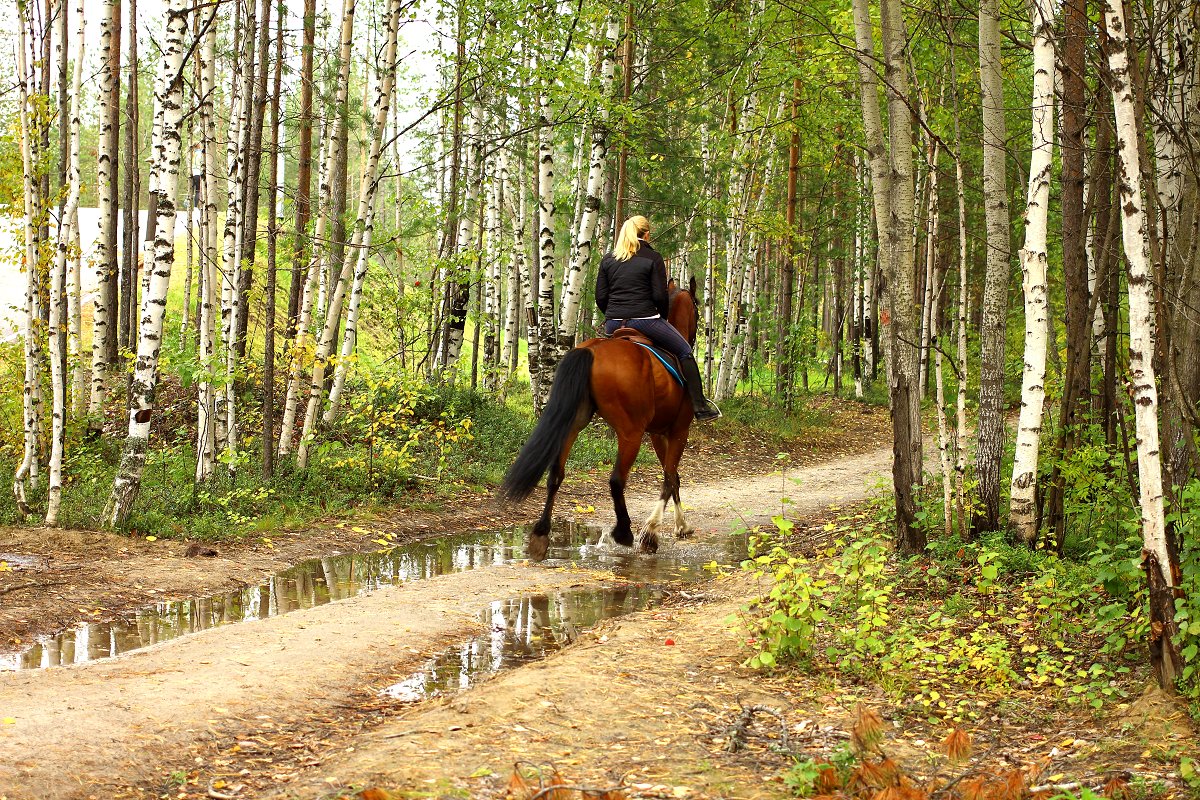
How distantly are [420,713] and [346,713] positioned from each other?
48cm

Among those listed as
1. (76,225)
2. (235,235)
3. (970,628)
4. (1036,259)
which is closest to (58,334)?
(235,235)

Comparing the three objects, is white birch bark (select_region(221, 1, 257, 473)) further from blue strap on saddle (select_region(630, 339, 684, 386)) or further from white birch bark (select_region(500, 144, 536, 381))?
white birch bark (select_region(500, 144, 536, 381))

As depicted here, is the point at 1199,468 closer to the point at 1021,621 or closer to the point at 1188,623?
the point at 1188,623

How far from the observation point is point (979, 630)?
20.9 feet

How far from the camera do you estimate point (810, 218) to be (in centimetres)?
2914

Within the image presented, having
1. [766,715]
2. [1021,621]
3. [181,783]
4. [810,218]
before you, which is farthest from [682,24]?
[181,783]

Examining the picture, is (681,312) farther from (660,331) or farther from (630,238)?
(630,238)

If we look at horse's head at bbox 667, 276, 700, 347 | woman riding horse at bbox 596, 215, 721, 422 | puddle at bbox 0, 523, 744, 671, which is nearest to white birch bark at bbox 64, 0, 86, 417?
puddle at bbox 0, 523, 744, 671

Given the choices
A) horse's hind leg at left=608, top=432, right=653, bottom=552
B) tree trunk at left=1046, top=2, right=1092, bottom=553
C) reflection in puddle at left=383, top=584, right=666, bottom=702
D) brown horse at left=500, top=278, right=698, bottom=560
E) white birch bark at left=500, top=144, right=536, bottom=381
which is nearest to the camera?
reflection in puddle at left=383, top=584, right=666, bottom=702

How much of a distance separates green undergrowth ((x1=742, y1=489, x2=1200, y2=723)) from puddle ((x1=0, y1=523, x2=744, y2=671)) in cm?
180

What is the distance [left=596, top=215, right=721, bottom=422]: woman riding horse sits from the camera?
33.4 ft

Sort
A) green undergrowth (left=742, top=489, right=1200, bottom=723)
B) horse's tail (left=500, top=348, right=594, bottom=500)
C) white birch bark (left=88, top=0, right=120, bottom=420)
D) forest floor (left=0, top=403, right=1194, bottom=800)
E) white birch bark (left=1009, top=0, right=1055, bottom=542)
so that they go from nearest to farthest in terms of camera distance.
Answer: forest floor (left=0, top=403, right=1194, bottom=800) < green undergrowth (left=742, top=489, right=1200, bottom=723) < white birch bark (left=1009, top=0, right=1055, bottom=542) < horse's tail (left=500, top=348, right=594, bottom=500) < white birch bark (left=88, top=0, right=120, bottom=420)

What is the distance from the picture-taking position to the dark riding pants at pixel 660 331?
10.3 m

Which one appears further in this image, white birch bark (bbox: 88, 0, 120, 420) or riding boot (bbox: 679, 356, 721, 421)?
white birch bark (bbox: 88, 0, 120, 420)
